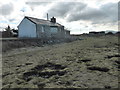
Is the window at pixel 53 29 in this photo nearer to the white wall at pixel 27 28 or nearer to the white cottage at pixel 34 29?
the white cottage at pixel 34 29

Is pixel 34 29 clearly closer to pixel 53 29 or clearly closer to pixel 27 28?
pixel 27 28

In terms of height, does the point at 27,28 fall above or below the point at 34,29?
above

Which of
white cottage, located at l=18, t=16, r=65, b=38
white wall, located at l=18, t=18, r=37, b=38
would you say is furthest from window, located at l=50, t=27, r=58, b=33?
white wall, located at l=18, t=18, r=37, b=38

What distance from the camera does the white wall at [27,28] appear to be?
79.6ft

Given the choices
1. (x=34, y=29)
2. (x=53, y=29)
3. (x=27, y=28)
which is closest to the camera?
(x=34, y=29)

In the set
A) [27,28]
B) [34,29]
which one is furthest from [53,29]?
[27,28]

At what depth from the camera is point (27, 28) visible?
25.2 meters

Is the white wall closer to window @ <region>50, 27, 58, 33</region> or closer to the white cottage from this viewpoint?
the white cottage

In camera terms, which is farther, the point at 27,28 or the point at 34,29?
the point at 27,28

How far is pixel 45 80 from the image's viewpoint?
374cm

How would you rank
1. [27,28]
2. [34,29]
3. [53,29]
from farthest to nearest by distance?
[53,29] < [27,28] < [34,29]

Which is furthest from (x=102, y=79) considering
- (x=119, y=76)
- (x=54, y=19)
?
(x=54, y=19)

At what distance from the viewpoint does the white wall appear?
24.3 metres

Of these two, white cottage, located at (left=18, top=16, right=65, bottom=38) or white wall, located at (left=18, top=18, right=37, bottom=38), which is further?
white wall, located at (left=18, top=18, right=37, bottom=38)
